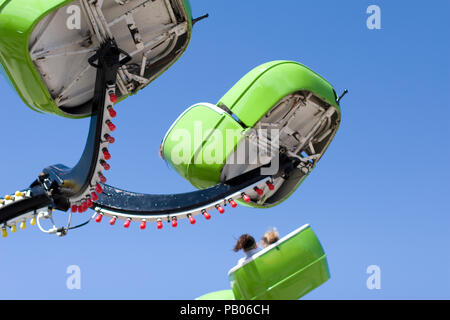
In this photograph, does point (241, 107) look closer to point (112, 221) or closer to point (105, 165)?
point (105, 165)

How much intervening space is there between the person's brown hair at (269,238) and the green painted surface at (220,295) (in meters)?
1.11

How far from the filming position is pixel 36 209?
11.7 metres

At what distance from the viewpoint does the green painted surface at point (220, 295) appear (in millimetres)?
11352

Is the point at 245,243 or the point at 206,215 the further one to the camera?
the point at 206,215

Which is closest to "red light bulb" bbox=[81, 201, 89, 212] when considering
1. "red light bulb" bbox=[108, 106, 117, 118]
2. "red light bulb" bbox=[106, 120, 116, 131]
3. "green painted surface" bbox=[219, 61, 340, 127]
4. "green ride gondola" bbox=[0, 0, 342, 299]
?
"green ride gondola" bbox=[0, 0, 342, 299]

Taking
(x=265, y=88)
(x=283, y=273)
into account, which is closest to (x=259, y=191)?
(x=265, y=88)

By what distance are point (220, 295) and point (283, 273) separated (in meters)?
1.28

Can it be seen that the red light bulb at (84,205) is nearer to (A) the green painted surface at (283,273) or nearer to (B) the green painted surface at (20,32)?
(B) the green painted surface at (20,32)

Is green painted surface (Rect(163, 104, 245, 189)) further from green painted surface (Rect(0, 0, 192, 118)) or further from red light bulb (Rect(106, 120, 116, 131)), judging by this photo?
green painted surface (Rect(0, 0, 192, 118))

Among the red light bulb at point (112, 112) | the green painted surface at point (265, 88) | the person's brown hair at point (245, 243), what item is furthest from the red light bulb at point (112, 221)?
the green painted surface at point (265, 88)

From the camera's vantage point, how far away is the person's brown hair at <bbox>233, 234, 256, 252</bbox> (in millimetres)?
11172

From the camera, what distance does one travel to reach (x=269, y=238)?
11.3 metres

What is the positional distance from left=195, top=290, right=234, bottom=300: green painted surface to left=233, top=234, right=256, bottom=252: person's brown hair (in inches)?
33.5

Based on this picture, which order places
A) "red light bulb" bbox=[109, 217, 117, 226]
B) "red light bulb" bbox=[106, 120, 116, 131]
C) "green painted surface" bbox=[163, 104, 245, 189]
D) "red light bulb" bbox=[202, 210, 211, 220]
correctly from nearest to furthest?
1. "red light bulb" bbox=[106, 120, 116, 131]
2. "red light bulb" bbox=[109, 217, 117, 226]
3. "red light bulb" bbox=[202, 210, 211, 220]
4. "green painted surface" bbox=[163, 104, 245, 189]
